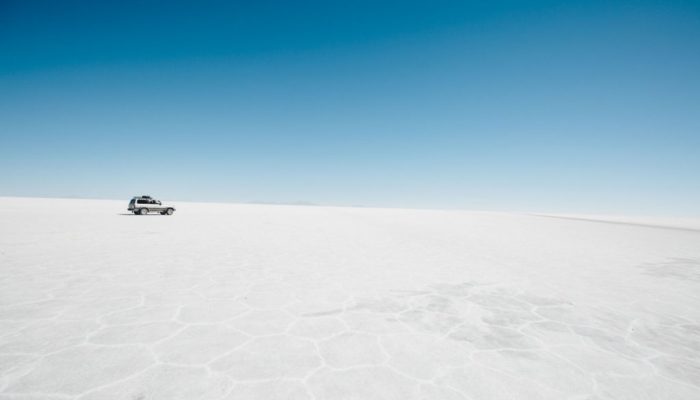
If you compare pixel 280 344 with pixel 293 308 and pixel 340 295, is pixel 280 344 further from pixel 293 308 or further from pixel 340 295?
pixel 340 295

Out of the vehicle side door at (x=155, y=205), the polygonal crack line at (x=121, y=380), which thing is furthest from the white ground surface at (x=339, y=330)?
the vehicle side door at (x=155, y=205)

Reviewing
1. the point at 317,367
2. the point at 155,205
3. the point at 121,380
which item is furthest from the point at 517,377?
the point at 155,205

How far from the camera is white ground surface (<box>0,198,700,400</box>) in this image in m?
2.88

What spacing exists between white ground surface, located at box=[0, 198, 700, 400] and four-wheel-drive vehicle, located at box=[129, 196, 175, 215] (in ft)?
66.0

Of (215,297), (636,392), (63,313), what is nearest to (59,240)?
(63,313)

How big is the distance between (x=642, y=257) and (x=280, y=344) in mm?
12761

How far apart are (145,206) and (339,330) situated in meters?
28.4

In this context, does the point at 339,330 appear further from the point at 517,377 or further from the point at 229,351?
the point at 517,377

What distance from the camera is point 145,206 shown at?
2645cm

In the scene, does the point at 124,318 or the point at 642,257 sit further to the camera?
the point at 642,257

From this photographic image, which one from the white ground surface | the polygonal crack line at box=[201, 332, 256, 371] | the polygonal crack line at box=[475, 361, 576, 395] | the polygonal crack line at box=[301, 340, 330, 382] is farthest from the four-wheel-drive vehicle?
the polygonal crack line at box=[475, 361, 576, 395]

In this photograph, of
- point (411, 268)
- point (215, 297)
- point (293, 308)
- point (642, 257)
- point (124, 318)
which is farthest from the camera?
point (642, 257)

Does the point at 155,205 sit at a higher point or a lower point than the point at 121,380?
higher

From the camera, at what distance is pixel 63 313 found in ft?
14.5
